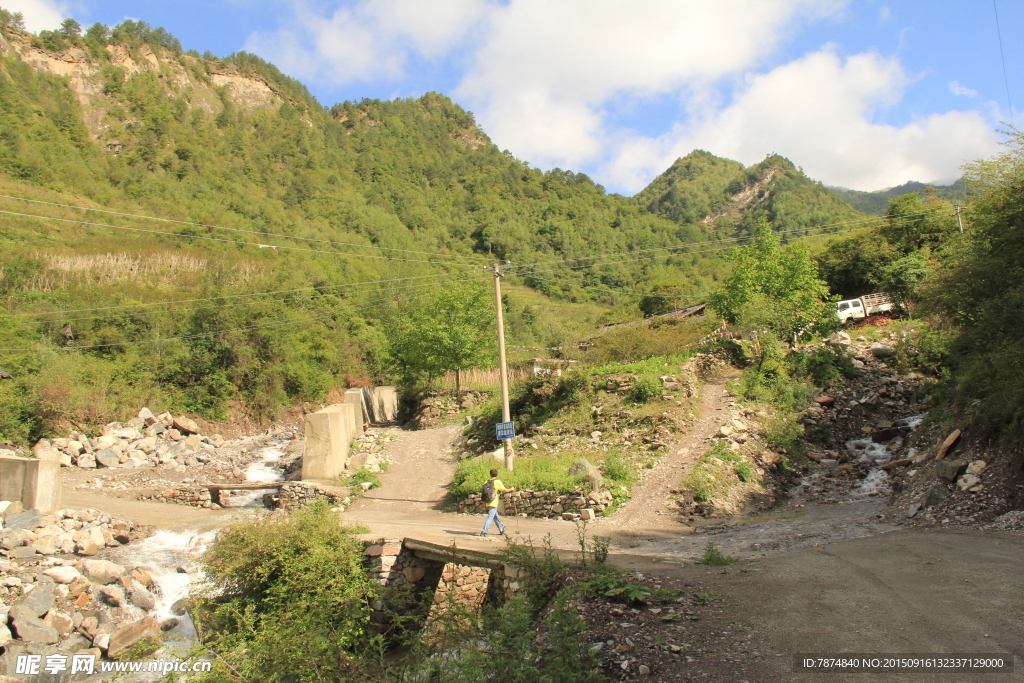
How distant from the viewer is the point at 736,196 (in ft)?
327

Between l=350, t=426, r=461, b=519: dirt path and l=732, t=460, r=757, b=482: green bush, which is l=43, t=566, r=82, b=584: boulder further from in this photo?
l=732, t=460, r=757, b=482: green bush

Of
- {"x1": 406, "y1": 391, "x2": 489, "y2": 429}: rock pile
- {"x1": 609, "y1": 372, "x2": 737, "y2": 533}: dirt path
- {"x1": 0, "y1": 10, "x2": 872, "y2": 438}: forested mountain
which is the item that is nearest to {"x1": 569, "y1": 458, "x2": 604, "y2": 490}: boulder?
{"x1": 609, "y1": 372, "x2": 737, "y2": 533}: dirt path

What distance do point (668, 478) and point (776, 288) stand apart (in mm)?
13837

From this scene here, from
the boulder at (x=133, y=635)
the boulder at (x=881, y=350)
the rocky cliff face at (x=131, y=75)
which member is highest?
the rocky cliff face at (x=131, y=75)

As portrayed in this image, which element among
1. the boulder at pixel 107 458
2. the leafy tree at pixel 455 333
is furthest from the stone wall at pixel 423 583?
the leafy tree at pixel 455 333

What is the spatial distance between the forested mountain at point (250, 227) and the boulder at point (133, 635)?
15.9 meters

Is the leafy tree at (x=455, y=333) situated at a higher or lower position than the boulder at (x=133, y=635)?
higher

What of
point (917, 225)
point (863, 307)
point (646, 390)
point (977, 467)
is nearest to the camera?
point (977, 467)

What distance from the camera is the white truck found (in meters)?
29.5

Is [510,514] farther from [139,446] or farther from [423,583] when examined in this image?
[139,446]

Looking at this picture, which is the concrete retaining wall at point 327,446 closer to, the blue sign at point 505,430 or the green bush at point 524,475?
the green bush at point 524,475

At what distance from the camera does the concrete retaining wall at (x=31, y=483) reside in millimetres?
14391

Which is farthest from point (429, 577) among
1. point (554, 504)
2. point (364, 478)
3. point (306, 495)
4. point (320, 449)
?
point (320, 449)

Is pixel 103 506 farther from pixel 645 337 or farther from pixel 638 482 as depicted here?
pixel 645 337
